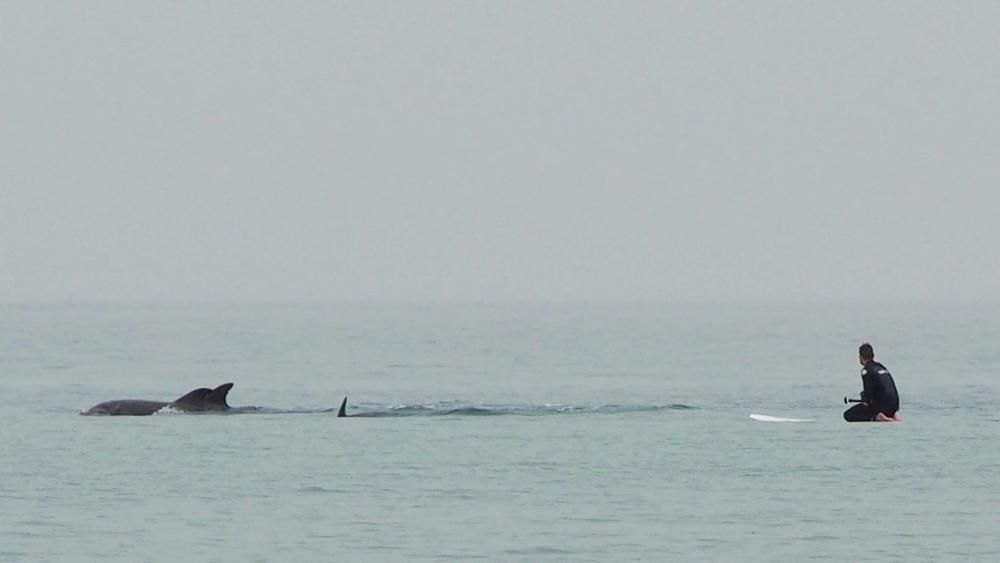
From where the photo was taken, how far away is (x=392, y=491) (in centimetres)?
2770

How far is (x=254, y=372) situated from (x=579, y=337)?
157 ft

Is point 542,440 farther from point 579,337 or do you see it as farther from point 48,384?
point 579,337

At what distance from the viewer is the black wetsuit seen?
35.8m

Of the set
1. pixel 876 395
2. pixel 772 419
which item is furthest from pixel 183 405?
pixel 876 395

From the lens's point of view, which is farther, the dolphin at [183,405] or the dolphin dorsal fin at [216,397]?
the dolphin at [183,405]

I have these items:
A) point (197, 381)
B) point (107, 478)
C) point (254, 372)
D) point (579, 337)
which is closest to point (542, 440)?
point (107, 478)

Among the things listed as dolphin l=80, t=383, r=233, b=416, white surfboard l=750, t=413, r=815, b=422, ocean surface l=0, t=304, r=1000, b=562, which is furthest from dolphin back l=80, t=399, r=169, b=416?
white surfboard l=750, t=413, r=815, b=422

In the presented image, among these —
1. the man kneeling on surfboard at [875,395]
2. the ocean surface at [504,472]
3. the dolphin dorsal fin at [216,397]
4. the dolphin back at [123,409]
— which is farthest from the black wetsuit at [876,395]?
the dolphin back at [123,409]

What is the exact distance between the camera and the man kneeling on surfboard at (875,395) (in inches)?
1400

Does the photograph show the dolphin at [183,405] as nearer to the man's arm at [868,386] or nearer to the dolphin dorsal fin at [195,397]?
→ the dolphin dorsal fin at [195,397]

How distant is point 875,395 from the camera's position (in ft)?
119

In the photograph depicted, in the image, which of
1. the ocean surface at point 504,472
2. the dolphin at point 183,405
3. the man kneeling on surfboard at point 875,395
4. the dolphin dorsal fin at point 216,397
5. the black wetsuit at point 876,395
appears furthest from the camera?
the dolphin at point 183,405

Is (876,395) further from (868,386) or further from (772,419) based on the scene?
(772,419)

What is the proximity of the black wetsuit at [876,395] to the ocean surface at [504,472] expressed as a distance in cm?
53
